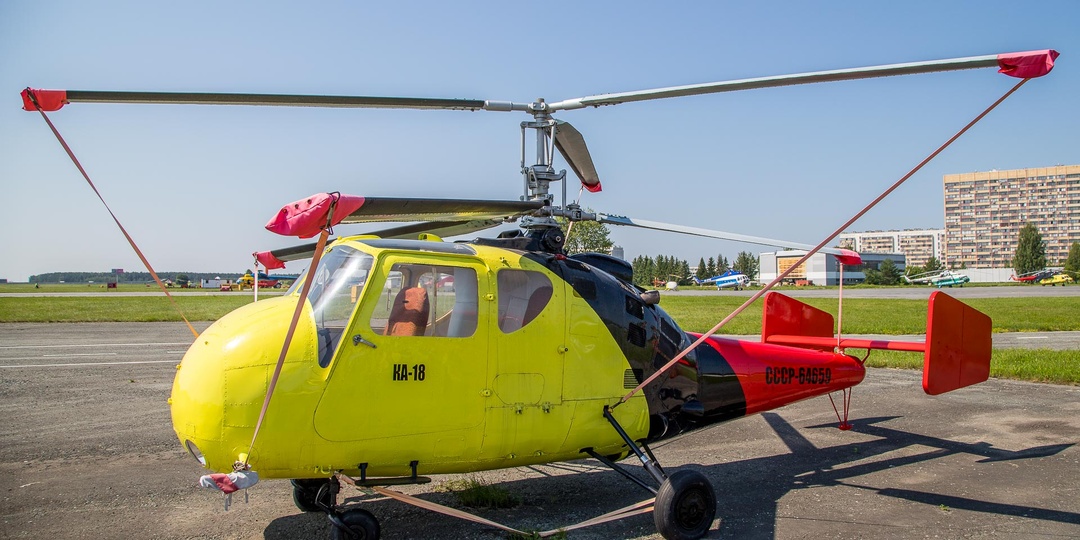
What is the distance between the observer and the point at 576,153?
23.6 feet

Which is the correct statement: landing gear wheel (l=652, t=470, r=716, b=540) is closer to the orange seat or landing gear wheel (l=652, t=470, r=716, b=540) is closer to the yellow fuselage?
the yellow fuselage

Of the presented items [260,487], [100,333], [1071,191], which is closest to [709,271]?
[1071,191]

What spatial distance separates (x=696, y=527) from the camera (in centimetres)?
596

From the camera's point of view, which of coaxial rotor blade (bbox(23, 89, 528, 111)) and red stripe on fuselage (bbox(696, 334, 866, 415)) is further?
red stripe on fuselage (bbox(696, 334, 866, 415))

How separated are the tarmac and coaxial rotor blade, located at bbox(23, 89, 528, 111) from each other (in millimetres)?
3669

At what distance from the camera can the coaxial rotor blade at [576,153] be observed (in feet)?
22.0

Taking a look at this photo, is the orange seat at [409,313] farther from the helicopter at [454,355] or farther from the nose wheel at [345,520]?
the nose wheel at [345,520]

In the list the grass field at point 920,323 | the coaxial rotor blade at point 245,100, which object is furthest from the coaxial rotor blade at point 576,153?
the grass field at point 920,323

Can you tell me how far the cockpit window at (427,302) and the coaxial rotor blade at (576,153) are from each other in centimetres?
183

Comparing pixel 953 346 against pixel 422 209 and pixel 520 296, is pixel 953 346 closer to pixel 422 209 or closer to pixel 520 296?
pixel 520 296

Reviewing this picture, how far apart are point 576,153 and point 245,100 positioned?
10.9 ft

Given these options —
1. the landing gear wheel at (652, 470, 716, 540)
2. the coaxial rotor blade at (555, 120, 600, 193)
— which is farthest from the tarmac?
the coaxial rotor blade at (555, 120, 600, 193)

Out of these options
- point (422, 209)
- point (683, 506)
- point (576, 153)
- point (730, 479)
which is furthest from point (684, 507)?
point (576, 153)

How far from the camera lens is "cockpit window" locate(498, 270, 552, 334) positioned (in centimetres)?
590
